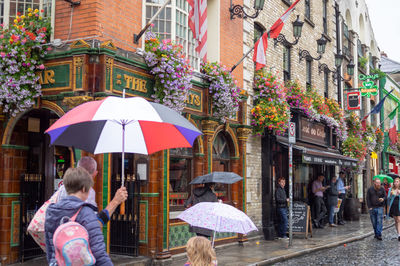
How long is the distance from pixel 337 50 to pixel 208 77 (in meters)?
13.0

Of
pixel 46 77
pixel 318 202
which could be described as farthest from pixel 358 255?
pixel 46 77

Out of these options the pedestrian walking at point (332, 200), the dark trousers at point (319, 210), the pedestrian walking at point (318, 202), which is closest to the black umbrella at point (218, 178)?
the pedestrian walking at point (318, 202)

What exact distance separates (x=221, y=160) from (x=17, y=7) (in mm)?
6237

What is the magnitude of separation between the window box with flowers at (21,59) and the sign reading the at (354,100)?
16.8 meters

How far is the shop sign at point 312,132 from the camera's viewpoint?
17000mm

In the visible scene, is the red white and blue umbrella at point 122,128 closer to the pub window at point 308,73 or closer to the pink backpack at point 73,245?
the pink backpack at point 73,245

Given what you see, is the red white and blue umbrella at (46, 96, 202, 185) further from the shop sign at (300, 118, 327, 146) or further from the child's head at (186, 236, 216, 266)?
the shop sign at (300, 118, 327, 146)

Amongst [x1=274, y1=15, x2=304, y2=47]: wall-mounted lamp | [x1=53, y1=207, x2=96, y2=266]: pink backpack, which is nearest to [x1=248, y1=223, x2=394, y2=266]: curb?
[x1=53, y1=207, x2=96, y2=266]: pink backpack

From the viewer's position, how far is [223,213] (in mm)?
5504

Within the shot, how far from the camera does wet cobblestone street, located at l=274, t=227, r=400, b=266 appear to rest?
32.8ft

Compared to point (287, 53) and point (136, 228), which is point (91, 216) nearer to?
point (136, 228)

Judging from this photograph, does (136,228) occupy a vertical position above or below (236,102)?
below

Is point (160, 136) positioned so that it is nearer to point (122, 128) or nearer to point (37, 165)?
point (122, 128)

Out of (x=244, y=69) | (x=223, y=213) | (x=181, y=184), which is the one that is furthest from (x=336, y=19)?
(x=223, y=213)
